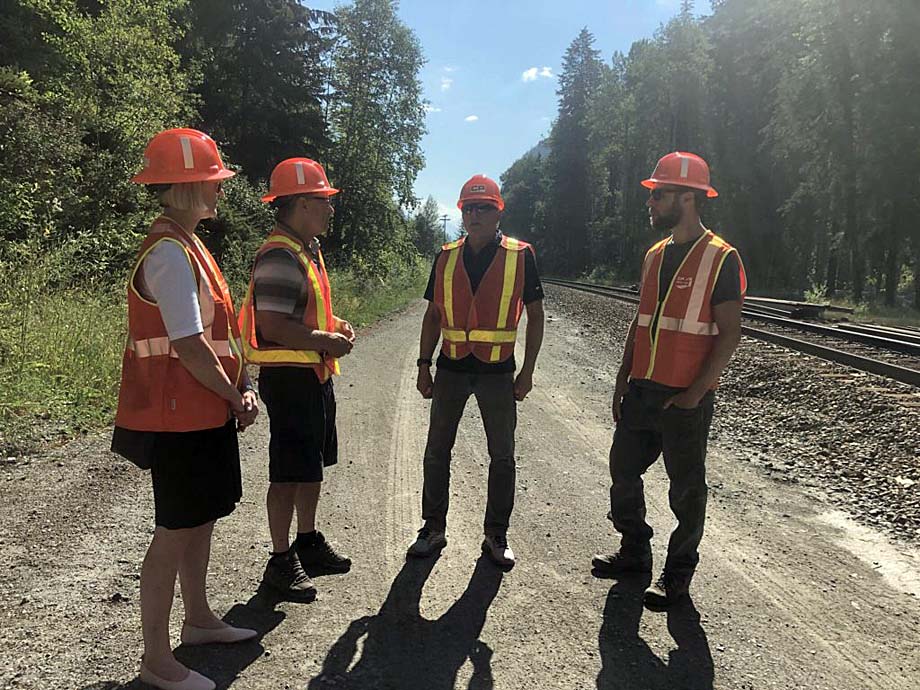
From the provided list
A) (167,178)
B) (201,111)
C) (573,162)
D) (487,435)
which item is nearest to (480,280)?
(487,435)

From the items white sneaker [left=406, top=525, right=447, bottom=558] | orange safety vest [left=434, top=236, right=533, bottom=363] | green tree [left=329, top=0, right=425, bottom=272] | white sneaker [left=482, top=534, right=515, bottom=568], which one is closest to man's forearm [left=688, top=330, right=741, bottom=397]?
orange safety vest [left=434, top=236, right=533, bottom=363]

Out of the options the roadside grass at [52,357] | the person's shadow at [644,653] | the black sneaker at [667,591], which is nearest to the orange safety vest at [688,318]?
the black sneaker at [667,591]

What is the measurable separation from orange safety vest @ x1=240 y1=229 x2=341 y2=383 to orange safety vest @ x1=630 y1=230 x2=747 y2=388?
1688 mm

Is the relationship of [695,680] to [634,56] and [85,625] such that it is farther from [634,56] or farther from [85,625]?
[634,56]

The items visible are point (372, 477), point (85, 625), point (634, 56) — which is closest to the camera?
point (85, 625)

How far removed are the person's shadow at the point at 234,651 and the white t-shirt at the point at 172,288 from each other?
1.43m

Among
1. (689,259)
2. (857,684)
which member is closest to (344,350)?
(689,259)

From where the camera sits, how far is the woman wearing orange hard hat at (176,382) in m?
2.29

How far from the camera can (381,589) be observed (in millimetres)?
3430

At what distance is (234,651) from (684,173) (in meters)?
Answer: 3.17

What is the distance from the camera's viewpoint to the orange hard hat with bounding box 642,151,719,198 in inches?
131

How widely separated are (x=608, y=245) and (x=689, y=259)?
61504 mm

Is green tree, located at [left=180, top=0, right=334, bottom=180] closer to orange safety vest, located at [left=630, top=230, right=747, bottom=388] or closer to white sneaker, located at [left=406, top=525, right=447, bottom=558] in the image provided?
white sneaker, located at [left=406, top=525, right=447, bottom=558]

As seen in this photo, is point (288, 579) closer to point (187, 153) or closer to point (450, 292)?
point (450, 292)
